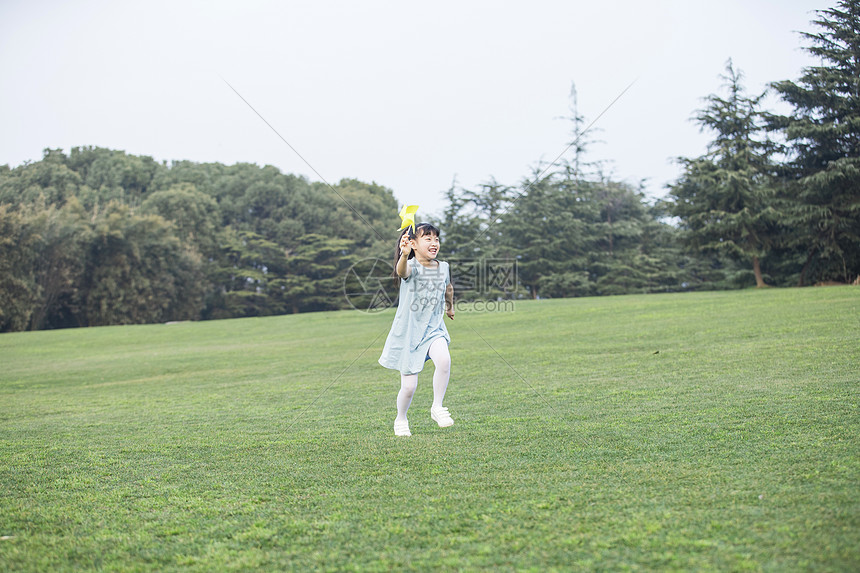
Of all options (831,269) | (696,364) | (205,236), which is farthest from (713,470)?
(205,236)

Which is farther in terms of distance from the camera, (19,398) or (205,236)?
(205,236)

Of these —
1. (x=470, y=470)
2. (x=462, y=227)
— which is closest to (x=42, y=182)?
(x=462, y=227)

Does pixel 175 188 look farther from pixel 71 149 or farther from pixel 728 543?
pixel 728 543

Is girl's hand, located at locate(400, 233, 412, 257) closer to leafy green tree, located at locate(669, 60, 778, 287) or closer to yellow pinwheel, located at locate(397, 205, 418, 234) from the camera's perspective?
yellow pinwheel, located at locate(397, 205, 418, 234)

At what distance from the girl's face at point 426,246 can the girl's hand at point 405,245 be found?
128 mm

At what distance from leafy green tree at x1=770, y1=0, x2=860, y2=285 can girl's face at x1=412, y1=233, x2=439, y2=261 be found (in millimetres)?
26515

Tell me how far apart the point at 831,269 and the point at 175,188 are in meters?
47.4

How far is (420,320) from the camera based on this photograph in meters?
5.33

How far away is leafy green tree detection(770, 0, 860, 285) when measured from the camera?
26.8 m

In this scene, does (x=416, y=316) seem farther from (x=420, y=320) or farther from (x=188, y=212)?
(x=188, y=212)

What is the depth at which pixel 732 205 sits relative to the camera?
99.6 feet

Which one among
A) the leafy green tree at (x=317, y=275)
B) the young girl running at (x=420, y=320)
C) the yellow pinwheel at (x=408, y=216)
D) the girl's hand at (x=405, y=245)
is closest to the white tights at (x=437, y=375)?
the young girl running at (x=420, y=320)

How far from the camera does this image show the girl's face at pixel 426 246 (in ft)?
17.3

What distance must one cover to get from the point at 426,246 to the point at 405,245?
0.88 feet
